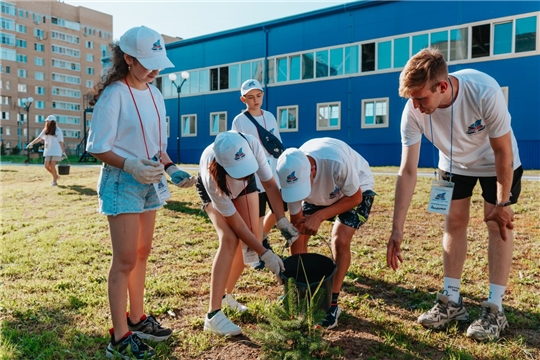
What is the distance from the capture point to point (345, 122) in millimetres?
20984

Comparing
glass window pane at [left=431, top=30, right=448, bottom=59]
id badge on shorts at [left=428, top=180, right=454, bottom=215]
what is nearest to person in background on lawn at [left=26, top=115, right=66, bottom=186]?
id badge on shorts at [left=428, top=180, right=454, bottom=215]

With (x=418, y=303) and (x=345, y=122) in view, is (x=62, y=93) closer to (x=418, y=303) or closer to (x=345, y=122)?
(x=345, y=122)

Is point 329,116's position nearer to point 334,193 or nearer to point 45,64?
point 334,193

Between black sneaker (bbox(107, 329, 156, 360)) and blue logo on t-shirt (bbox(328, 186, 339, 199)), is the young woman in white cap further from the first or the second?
blue logo on t-shirt (bbox(328, 186, 339, 199))

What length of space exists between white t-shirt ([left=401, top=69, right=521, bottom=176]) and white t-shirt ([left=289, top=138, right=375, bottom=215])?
49 cm

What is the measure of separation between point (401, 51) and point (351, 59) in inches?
91.8

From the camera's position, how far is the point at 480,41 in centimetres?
1777

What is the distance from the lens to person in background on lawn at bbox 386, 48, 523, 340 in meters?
2.88

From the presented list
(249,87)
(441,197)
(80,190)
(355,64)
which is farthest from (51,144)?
(355,64)

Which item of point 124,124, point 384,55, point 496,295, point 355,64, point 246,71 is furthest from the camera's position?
point 246,71

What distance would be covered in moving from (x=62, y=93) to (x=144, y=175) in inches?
2751

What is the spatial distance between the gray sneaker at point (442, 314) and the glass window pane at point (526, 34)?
1640cm

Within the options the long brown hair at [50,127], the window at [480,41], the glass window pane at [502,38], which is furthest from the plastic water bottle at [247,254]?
the window at [480,41]

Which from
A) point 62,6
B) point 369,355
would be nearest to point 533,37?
point 369,355
